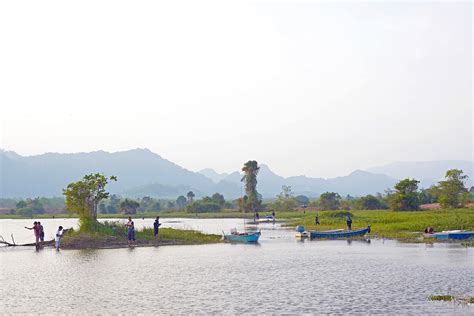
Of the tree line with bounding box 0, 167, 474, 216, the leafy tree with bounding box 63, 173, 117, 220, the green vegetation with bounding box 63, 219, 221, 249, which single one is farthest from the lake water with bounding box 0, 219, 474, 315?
the tree line with bounding box 0, 167, 474, 216

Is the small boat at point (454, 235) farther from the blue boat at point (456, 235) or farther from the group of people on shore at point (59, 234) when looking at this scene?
the group of people on shore at point (59, 234)

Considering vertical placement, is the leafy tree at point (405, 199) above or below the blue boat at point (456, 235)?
above

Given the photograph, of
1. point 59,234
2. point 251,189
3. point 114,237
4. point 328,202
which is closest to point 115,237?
point 114,237

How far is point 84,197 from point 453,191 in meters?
61.6

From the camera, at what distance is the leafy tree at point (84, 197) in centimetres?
5081

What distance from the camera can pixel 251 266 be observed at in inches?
1431

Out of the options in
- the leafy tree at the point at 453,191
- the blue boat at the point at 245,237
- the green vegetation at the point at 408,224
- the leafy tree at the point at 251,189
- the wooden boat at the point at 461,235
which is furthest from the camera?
the leafy tree at the point at 251,189

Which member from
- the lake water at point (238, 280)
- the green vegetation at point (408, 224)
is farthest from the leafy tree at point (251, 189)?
the lake water at point (238, 280)

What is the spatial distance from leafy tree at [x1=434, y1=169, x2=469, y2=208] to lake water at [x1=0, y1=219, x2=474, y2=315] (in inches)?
1760

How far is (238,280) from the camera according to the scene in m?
30.3

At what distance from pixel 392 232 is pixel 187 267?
29.8m

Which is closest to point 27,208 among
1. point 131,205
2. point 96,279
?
point 131,205

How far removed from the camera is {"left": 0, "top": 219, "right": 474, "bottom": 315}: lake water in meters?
23.3

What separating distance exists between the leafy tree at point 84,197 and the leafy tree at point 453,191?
57458 millimetres
